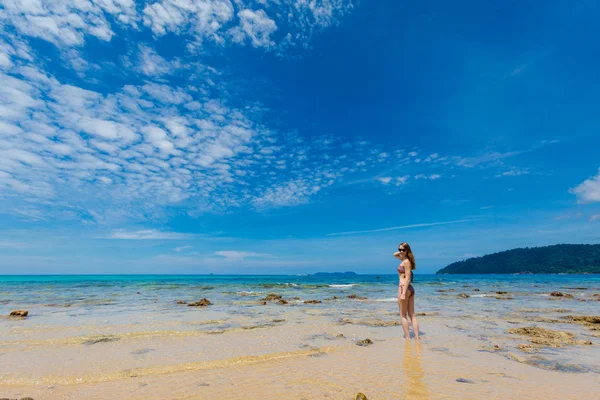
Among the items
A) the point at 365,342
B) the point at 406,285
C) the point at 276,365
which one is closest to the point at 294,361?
the point at 276,365

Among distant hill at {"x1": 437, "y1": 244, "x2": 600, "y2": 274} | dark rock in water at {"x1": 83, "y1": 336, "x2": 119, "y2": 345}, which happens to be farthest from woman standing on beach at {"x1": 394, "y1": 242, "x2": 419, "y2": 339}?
distant hill at {"x1": 437, "y1": 244, "x2": 600, "y2": 274}

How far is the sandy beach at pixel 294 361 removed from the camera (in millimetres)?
6148

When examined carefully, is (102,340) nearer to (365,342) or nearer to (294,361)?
(294,361)

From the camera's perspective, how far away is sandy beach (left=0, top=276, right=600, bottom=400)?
6.15 metres

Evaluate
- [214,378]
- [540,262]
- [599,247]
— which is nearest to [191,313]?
[214,378]

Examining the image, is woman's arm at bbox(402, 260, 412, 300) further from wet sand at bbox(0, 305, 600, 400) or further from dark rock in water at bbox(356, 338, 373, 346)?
dark rock in water at bbox(356, 338, 373, 346)

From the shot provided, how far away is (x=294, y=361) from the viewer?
812 cm

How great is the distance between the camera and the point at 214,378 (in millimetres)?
6859

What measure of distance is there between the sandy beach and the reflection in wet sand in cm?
3

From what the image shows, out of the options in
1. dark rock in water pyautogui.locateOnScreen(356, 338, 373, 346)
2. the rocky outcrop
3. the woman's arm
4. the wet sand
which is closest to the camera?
the wet sand

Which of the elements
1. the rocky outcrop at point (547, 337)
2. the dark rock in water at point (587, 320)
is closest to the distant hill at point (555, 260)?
the dark rock in water at point (587, 320)

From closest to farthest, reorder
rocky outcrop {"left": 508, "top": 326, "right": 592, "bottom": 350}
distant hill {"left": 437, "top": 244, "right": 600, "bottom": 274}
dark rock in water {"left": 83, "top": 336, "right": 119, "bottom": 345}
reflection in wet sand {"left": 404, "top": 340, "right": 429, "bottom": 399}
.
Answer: reflection in wet sand {"left": 404, "top": 340, "right": 429, "bottom": 399}, rocky outcrop {"left": 508, "top": 326, "right": 592, "bottom": 350}, dark rock in water {"left": 83, "top": 336, "right": 119, "bottom": 345}, distant hill {"left": 437, "top": 244, "right": 600, "bottom": 274}

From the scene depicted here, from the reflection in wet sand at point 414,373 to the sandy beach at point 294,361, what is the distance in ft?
0.09

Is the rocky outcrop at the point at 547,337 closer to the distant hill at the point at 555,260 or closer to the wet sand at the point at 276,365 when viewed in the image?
the wet sand at the point at 276,365
